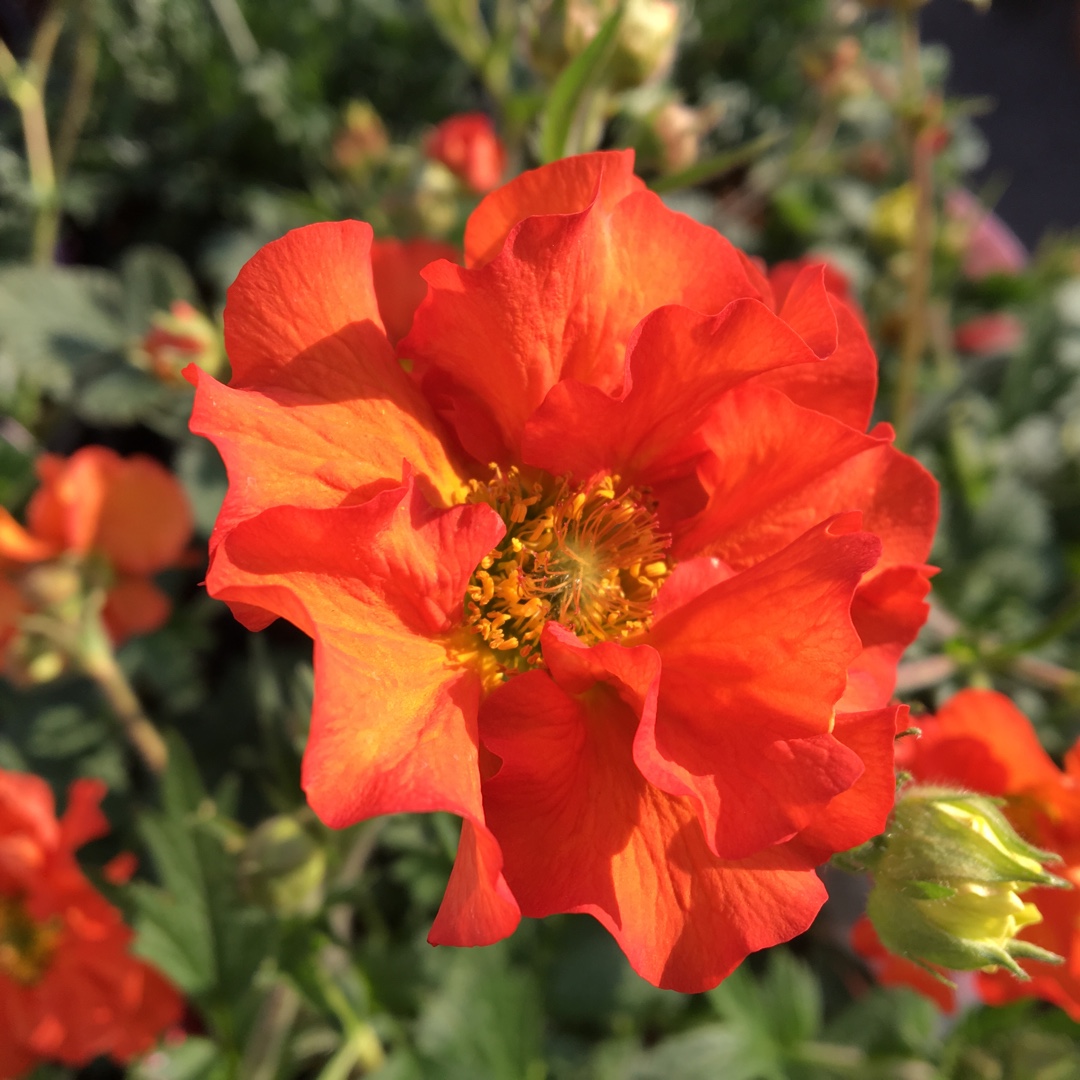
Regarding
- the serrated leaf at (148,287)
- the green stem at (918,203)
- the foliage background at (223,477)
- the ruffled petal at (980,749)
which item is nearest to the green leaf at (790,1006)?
the foliage background at (223,477)

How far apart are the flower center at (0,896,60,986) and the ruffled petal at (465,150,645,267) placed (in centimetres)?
75

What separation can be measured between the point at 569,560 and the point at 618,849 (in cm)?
18

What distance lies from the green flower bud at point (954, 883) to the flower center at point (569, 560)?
0.20 meters

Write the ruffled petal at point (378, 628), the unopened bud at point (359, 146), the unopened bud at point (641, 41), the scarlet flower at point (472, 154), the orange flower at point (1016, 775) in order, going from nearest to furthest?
the ruffled petal at point (378, 628)
the orange flower at point (1016, 775)
the unopened bud at point (641, 41)
the scarlet flower at point (472, 154)
the unopened bud at point (359, 146)

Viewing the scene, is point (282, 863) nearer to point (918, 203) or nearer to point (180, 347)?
point (180, 347)

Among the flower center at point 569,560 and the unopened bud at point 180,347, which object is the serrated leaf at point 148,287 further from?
the flower center at point 569,560

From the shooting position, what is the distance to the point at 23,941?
0.84 metres

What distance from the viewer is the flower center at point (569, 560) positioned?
53cm

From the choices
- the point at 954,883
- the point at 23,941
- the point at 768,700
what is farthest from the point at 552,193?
the point at 23,941

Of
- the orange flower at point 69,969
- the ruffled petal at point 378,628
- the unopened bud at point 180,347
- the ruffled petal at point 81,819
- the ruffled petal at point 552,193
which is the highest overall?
the ruffled petal at point 552,193

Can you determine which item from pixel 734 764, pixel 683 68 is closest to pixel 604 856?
pixel 734 764

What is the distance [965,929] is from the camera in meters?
0.49

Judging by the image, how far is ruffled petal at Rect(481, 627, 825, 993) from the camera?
0.42 meters

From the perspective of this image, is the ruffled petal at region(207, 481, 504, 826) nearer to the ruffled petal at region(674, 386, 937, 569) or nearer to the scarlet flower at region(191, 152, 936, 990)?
the scarlet flower at region(191, 152, 936, 990)
